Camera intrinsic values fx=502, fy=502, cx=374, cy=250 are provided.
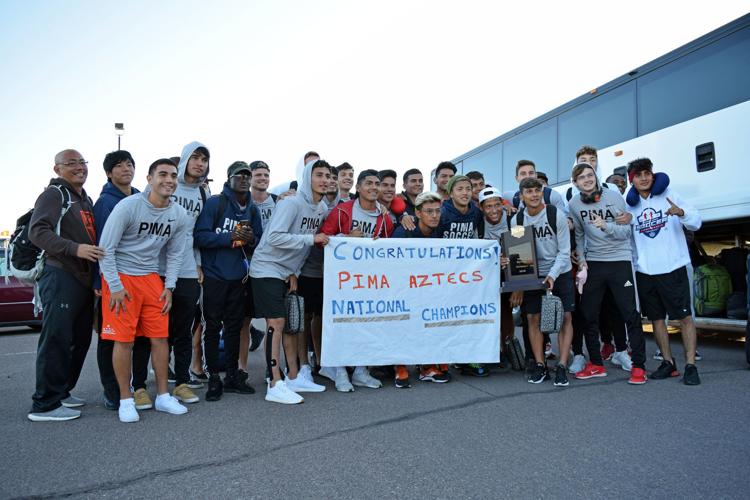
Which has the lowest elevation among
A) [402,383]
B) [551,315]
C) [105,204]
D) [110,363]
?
[402,383]

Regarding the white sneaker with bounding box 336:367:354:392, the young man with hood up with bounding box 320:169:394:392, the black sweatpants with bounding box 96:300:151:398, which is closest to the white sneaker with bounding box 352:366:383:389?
the young man with hood up with bounding box 320:169:394:392

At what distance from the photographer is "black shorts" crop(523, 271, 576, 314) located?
509 cm

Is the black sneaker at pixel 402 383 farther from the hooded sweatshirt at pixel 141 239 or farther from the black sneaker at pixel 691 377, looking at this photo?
the black sneaker at pixel 691 377

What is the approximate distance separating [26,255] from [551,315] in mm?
4628

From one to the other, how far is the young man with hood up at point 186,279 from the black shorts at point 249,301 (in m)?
Answer: 0.44

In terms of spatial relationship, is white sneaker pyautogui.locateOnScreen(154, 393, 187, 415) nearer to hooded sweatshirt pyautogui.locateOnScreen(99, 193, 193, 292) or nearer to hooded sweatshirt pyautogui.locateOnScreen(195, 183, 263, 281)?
hooded sweatshirt pyautogui.locateOnScreen(99, 193, 193, 292)

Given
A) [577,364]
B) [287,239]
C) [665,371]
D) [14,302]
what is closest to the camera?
[287,239]

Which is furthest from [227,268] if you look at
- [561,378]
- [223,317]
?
[561,378]

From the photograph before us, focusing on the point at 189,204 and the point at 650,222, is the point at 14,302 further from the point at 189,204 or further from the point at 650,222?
the point at 650,222

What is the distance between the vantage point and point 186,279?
4.45 meters

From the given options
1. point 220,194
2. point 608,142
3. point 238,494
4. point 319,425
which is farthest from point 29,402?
point 608,142

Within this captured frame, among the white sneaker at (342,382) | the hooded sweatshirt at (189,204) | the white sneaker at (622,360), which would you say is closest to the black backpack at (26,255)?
the hooded sweatshirt at (189,204)

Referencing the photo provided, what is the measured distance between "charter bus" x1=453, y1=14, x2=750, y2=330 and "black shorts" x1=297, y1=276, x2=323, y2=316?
160 inches

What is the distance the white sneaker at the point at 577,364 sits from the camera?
5379 millimetres
